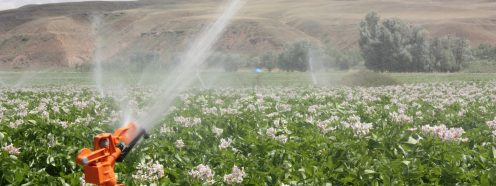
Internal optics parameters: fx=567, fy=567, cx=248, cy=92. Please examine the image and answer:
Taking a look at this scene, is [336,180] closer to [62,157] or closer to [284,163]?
[284,163]

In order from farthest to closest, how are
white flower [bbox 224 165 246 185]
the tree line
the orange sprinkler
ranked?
the tree line < white flower [bbox 224 165 246 185] < the orange sprinkler

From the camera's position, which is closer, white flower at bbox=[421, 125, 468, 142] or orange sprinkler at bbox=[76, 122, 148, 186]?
orange sprinkler at bbox=[76, 122, 148, 186]

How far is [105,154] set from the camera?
4.25m

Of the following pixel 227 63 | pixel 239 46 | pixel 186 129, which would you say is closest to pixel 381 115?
pixel 186 129

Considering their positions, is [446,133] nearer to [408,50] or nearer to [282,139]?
[282,139]

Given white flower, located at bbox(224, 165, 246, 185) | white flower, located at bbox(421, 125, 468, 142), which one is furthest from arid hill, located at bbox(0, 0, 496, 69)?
white flower, located at bbox(224, 165, 246, 185)

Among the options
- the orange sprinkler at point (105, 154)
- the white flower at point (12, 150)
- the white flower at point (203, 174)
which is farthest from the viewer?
the white flower at point (12, 150)

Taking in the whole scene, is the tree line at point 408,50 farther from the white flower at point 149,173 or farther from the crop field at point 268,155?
the white flower at point 149,173

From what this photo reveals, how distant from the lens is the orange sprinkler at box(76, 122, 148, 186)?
4.20 metres

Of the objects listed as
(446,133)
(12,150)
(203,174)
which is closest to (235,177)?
(203,174)

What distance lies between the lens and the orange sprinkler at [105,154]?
13.8 feet

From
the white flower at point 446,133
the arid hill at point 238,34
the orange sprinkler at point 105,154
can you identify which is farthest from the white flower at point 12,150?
the arid hill at point 238,34

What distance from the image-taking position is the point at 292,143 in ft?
22.7

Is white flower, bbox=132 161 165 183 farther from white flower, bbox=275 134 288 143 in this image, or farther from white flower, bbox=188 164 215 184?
white flower, bbox=275 134 288 143
